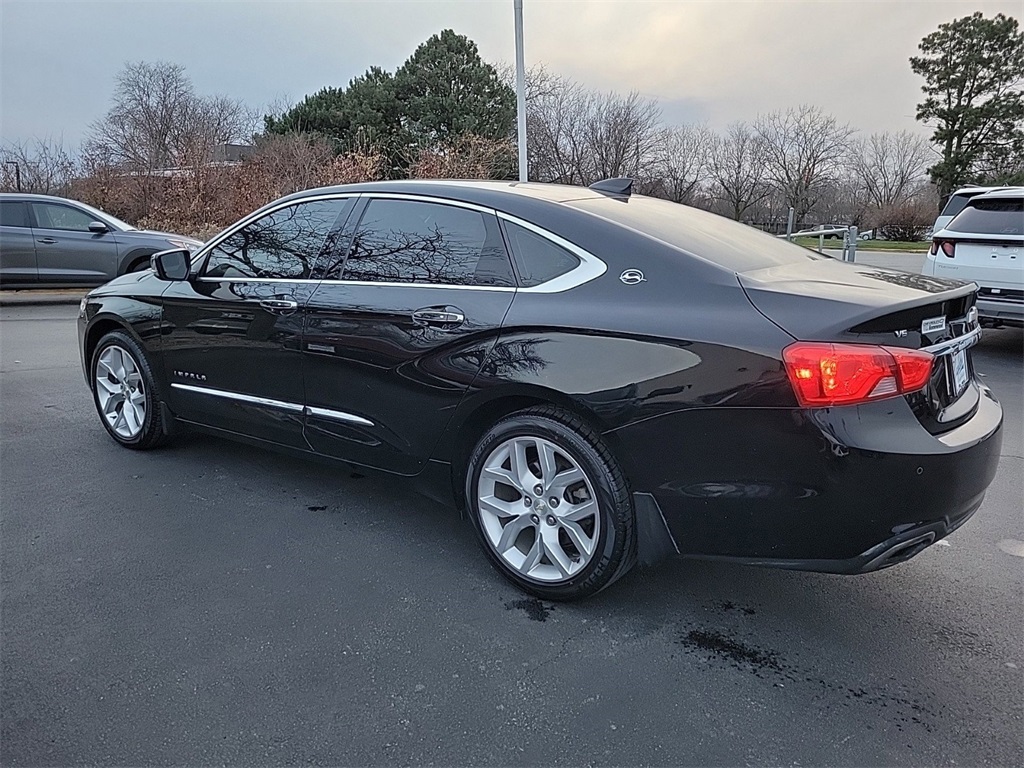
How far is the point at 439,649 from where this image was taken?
8.12ft

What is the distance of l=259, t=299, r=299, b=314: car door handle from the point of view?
11.2 ft

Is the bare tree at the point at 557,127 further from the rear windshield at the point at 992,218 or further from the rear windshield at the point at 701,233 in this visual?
the rear windshield at the point at 701,233

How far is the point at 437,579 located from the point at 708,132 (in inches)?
1360

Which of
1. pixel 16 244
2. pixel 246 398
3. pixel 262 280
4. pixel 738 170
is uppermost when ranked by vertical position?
pixel 738 170

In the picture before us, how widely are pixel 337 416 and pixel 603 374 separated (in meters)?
1.39

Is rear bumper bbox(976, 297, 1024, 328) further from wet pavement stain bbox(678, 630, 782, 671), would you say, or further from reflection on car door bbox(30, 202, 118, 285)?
reflection on car door bbox(30, 202, 118, 285)

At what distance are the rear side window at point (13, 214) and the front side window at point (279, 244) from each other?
9.46 meters

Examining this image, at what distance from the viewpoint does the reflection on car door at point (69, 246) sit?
36.7 feet

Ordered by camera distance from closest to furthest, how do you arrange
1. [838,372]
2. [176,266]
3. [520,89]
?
[838,372] → [176,266] → [520,89]

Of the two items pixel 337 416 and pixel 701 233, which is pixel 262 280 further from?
pixel 701 233

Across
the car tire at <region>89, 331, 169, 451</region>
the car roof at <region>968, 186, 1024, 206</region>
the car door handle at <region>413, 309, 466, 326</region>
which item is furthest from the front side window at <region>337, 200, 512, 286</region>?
the car roof at <region>968, 186, 1024, 206</region>

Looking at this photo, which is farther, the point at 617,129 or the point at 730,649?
the point at 617,129

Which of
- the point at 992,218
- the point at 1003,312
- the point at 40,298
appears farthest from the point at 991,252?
A: the point at 40,298

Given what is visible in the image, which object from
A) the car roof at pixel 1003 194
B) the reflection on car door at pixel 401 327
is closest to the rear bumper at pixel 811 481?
the reflection on car door at pixel 401 327
